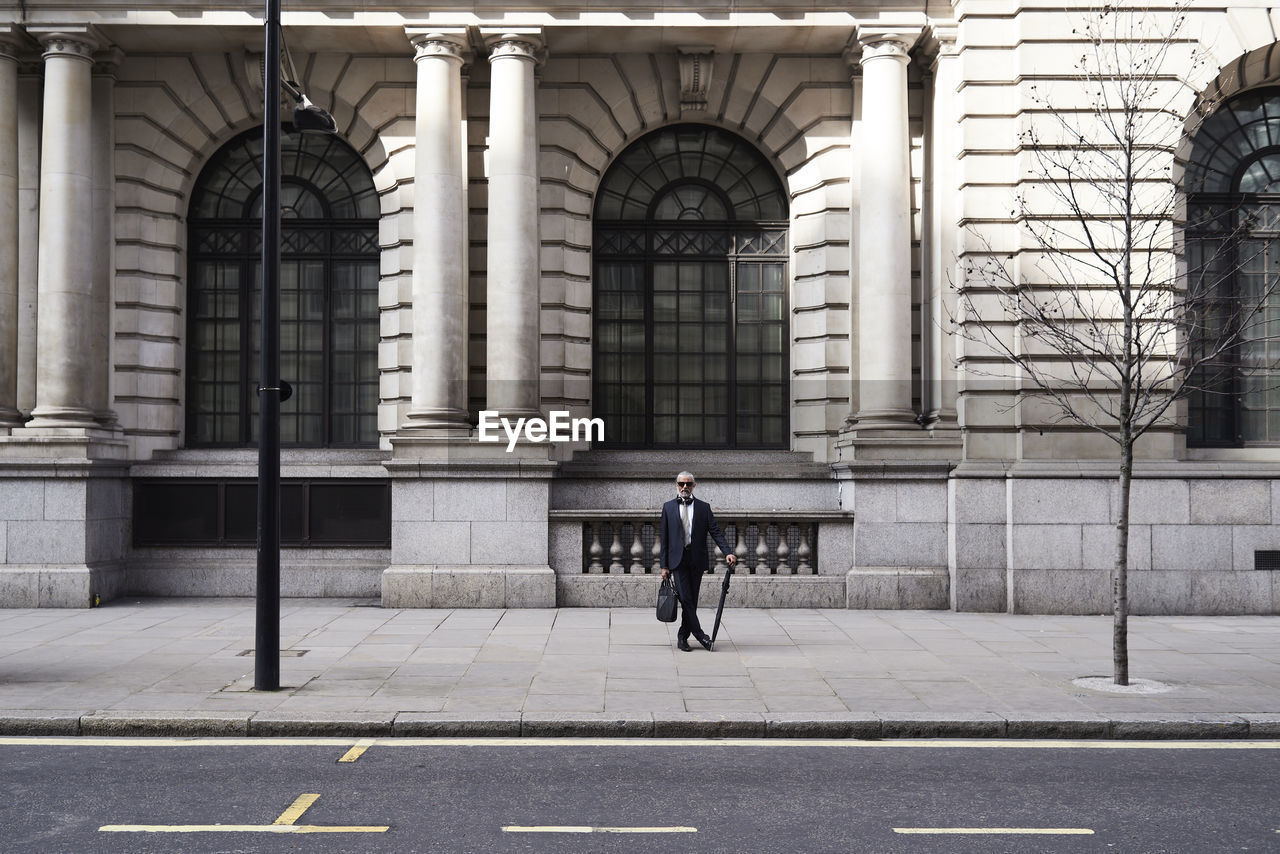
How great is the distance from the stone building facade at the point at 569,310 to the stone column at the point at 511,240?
0.18 ft

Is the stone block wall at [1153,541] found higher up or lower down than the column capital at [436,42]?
lower down

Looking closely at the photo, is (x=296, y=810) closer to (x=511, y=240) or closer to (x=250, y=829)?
(x=250, y=829)

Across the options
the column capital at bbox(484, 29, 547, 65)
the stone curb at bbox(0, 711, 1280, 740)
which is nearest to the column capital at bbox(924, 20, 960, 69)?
the column capital at bbox(484, 29, 547, 65)

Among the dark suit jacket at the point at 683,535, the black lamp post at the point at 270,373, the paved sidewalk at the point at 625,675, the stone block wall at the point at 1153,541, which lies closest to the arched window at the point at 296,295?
the paved sidewalk at the point at 625,675

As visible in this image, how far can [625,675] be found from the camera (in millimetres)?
10938

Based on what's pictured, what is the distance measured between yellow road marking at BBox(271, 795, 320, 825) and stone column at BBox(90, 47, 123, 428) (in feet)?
41.1

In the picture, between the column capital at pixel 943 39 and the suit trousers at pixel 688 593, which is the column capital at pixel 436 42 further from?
the suit trousers at pixel 688 593

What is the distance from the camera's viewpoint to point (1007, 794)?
285 inches

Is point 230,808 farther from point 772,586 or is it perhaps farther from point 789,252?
point 789,252

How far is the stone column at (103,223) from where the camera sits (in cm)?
1767

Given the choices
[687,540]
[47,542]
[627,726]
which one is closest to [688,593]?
[687,540]

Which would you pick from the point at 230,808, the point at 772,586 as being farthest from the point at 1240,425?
the point at 230,808

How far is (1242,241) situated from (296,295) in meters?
14.8

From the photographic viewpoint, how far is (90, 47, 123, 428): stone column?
1767cm
